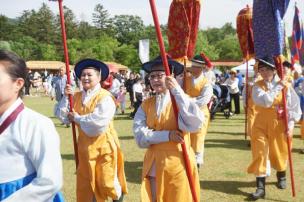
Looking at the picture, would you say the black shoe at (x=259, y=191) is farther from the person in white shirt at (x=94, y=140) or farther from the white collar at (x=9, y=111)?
the white collar at (x=9, y=111)

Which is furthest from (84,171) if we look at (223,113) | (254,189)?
(223,113)

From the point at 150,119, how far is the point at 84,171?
1.38 metres

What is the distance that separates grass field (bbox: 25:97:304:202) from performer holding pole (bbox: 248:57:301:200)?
0.35 metres

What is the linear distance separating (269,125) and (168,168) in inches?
98.5

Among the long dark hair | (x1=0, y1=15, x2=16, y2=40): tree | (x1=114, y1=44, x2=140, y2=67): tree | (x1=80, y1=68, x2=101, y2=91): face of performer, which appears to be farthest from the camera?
(x1=0, y1=15, x2=16, y2=40): tree

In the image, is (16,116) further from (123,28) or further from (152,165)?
(123,28)

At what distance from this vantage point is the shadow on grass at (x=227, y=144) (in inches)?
363

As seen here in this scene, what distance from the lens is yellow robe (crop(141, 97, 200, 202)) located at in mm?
3717

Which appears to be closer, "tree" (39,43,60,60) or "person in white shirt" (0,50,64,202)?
"person in white shirt" (0,50,64,202)

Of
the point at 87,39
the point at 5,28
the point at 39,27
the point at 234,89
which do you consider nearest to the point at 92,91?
the point at 234,89

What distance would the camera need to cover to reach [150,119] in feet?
12.6

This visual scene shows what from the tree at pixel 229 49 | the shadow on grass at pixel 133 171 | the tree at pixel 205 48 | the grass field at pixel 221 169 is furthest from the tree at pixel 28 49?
the shadow on grass at pixel 133 171

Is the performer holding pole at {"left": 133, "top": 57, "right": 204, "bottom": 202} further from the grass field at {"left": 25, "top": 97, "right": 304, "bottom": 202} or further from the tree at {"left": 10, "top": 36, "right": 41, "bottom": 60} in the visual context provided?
the tree at {"left": 10, "top": 36, "right": 41, "bottom": 60}

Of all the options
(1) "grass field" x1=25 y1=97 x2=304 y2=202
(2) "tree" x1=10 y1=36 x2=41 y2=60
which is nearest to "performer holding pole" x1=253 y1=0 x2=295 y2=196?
(1) "grass field" x1=25 y1=97 x2=304 y2=202
